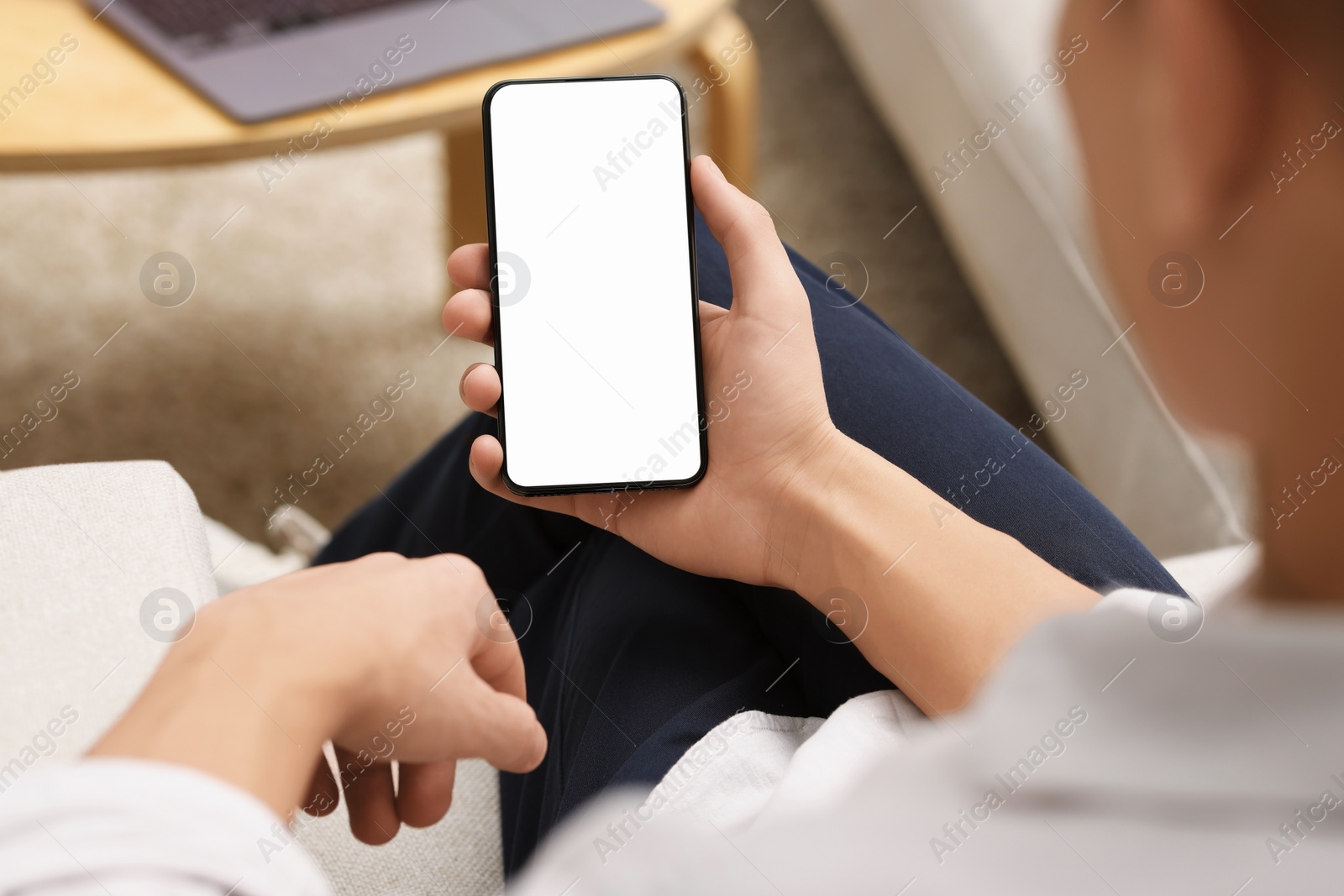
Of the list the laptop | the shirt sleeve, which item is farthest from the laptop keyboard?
the shirt sleeve

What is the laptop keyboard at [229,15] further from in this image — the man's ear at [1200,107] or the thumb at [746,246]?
the man's ear at [1200,107]

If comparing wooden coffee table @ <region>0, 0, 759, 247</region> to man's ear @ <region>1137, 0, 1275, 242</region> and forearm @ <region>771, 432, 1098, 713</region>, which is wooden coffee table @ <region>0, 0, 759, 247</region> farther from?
man's ear @ <region>1137, 0, 1275, 242</region>

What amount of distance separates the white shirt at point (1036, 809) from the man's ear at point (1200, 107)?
0.11 meters

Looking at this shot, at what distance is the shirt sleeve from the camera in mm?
276

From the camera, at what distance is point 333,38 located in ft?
2.92

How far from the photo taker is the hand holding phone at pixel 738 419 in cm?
59

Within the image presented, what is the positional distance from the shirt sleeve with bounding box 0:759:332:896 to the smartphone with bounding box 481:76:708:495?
1.06 feet

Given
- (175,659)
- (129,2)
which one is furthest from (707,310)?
(129,2)

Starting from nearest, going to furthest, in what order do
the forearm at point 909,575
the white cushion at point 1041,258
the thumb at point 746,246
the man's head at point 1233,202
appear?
the man's head at point 1233,202
the forearm at point 909,575
the thumb at point 746,246
the white cushion at point 1041,258

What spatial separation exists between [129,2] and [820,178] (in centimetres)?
101

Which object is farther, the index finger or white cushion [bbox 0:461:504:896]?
the index finger

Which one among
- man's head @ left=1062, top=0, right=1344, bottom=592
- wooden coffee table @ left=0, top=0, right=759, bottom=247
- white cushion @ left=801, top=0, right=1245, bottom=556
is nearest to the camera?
man's head @ left=1062, top=0, right=1344, bottom=592

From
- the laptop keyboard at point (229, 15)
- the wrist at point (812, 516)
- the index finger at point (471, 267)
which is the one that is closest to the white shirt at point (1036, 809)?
the wrist at point (812, 516)

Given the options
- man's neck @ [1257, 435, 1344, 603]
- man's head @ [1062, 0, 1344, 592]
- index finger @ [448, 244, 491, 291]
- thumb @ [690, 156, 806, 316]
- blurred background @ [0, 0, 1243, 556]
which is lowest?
blurred background @ [0, 0, 1243, 556]
